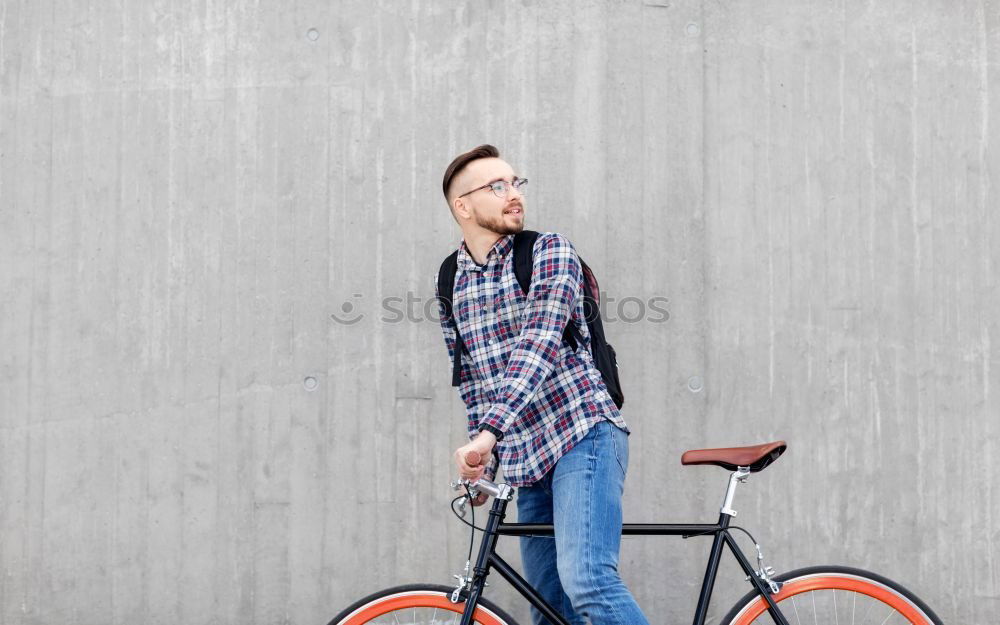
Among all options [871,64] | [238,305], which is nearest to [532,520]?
[238,305]

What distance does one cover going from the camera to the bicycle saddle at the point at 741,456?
2643 millimetres

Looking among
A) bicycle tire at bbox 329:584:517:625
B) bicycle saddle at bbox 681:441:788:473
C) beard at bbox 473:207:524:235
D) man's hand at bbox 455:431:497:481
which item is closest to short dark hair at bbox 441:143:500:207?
beard at bbox 473:207:524:235

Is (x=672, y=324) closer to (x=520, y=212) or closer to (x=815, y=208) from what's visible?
(x=815, y=208)

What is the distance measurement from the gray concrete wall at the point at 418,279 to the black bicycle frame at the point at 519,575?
96cm

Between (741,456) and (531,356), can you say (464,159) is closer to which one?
(531,356)

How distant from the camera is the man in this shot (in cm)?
241

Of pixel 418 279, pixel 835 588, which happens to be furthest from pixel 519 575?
pixel 418 279

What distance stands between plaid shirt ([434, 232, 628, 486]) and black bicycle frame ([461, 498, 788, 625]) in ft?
0.43

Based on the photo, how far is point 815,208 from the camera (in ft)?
12.1

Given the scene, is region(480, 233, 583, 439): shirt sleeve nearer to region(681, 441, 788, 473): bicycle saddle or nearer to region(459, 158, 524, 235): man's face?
region(459, 158, 524, 235): man's face

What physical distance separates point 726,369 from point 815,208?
0.75m

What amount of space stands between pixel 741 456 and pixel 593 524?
0.54 metres

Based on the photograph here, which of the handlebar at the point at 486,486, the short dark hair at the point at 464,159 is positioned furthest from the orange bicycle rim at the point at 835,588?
the short dark hair at the point at 464,159

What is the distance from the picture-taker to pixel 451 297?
2.74 m
